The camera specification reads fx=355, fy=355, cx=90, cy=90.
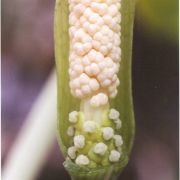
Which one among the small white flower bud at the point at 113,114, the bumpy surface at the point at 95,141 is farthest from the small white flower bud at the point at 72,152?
the small white flower bud at the point at 113,114

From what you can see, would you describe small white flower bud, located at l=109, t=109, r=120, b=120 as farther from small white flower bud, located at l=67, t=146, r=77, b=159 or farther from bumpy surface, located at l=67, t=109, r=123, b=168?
small white flower bud, located at l=67, t=146, r=77, b=159

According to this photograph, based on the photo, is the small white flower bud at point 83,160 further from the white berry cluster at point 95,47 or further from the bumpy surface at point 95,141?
the white berry cluster at point 95,47

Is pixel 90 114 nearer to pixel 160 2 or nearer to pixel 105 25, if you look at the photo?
pixel 105 25

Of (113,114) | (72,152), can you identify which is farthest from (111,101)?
(72,152)

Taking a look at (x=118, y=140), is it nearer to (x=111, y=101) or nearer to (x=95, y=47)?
(x=111, y=101)

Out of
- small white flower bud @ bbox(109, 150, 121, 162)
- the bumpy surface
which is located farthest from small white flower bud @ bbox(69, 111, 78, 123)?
small white flower bud @ bbox(109, 150, 121, 162)
